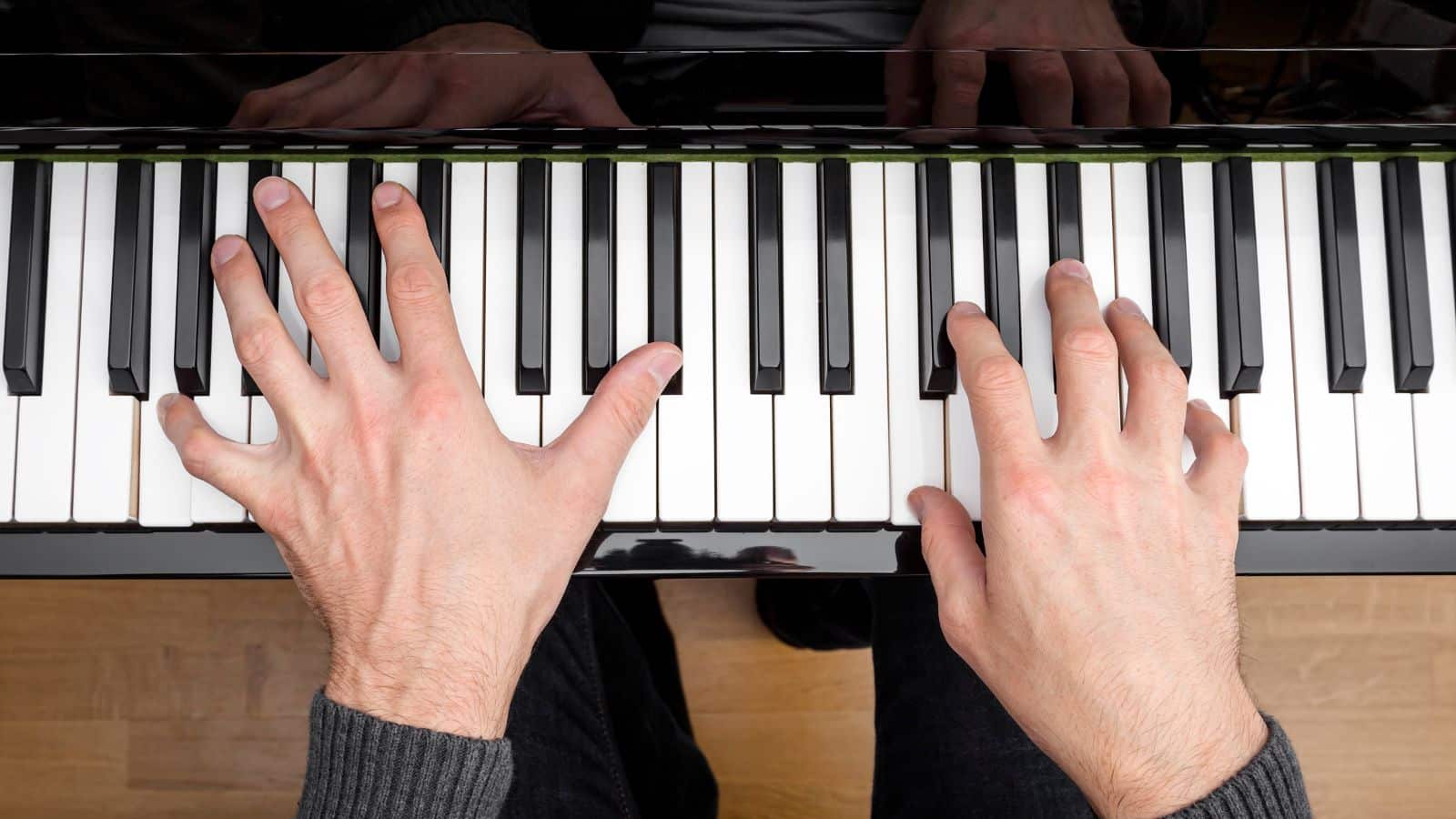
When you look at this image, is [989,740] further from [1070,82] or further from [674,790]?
[1070,82]

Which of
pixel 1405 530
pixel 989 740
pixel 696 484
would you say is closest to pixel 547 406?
pixel 696 484

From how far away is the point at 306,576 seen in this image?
779 millimetres

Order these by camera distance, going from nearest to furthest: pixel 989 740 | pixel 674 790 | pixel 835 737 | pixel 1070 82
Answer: pixel 1070 82, pixel 989 740, pixel 674 790, pixel 835 737

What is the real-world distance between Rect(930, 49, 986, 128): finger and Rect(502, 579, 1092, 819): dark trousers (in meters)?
0.59

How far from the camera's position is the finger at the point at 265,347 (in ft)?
2.48

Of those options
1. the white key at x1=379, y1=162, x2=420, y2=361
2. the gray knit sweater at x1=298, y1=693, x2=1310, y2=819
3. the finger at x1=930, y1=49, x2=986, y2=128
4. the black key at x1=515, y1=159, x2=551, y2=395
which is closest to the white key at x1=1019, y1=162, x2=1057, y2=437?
the finger at x1=930, y1=49, x2=986, y2=128

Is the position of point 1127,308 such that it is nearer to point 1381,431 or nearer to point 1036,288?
point 1036,288

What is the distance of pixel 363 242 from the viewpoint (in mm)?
804

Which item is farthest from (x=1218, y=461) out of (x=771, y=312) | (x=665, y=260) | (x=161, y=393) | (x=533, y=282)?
(x=161, y=393)

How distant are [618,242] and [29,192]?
1.76ft

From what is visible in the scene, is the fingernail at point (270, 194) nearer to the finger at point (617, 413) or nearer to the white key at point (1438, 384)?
the finger at point (617, 413)

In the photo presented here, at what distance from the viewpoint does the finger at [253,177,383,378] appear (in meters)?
0.76

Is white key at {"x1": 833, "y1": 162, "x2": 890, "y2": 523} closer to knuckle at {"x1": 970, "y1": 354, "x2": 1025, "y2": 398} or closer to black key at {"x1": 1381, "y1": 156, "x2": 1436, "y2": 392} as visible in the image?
knuckle at {"x1": 970, "y1": 354, "x2": 1025, "y2": 398}

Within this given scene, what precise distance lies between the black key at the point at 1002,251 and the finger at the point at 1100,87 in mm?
89
